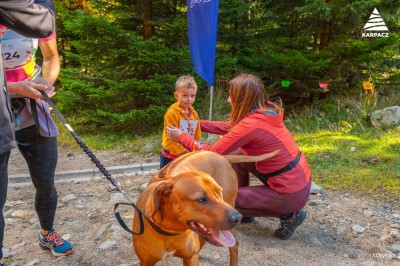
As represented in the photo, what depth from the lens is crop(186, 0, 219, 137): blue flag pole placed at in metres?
5.06

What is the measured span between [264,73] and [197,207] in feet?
24.9

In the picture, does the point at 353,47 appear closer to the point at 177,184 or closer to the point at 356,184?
the point at 356,184

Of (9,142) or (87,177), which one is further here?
(87,177)

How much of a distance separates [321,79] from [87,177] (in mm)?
6417

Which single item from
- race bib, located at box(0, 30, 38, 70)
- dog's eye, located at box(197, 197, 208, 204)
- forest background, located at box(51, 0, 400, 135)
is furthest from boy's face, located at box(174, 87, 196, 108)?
forest background, located at box(51, 0, 400, 135)

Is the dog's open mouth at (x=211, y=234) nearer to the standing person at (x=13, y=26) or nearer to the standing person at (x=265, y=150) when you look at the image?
the standing person at (x=13, y=26)

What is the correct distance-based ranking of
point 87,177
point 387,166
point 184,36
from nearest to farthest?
point 387,166, point 87,177, point 184,36

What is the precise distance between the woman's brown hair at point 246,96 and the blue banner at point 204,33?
1918 mm

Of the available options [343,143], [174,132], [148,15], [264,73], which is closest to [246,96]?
[174,132]

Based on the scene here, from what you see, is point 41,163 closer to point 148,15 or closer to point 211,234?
point 211,234

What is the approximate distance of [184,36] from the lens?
7621 mm

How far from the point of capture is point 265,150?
3.28 metres

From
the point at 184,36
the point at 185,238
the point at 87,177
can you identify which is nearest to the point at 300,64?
the point at 184,36

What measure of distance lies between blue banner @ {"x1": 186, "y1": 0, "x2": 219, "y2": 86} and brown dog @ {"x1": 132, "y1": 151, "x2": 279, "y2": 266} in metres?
2.87
